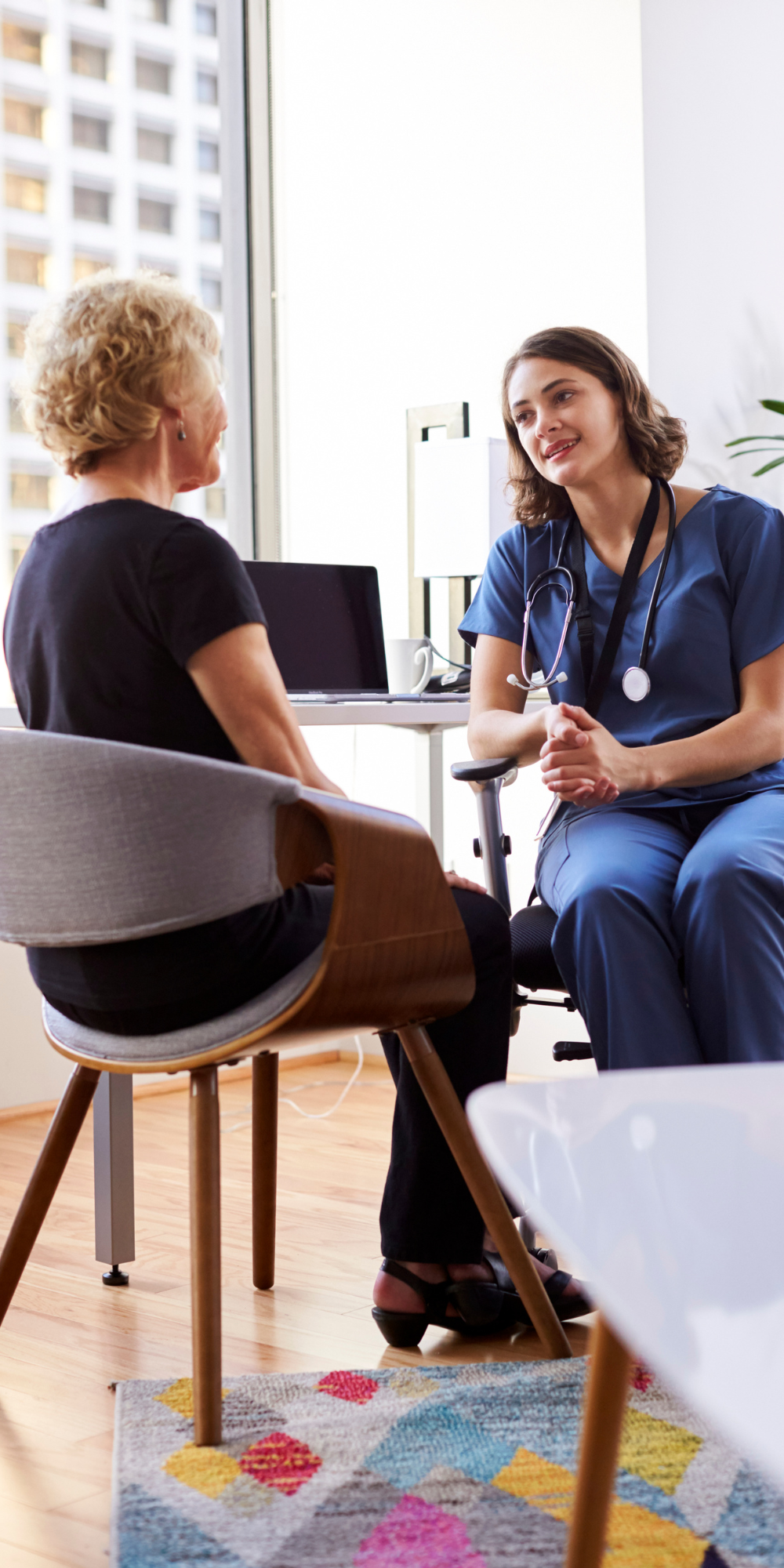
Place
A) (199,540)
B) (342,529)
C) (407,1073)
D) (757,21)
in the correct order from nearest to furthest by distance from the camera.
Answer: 1. (199,540)
2. (407,1073)
3. (757,21)
4. (342,529)

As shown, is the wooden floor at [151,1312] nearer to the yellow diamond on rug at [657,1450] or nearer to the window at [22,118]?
the yellow diamond on rug at [657,1450]

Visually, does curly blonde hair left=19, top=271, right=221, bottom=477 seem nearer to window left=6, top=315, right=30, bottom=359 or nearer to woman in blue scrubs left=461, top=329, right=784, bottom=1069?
woman in blue scrubs left=461, top=329, right=784, bottom=1069

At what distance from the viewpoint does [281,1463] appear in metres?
1.37

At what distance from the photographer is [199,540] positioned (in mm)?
1418

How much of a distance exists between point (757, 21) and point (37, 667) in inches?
86.3

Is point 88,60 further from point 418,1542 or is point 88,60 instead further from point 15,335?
point 418,1542

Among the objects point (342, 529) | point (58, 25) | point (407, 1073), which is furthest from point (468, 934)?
point (58, 25)

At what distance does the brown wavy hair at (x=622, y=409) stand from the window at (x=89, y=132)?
1650mm

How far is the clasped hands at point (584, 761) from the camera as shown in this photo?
172 centimetres

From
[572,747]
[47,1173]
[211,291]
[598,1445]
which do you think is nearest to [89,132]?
[211,291]

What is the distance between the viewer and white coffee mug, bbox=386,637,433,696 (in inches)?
114

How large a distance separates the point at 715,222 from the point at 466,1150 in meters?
2.06

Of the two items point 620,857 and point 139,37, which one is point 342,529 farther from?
point 620,857

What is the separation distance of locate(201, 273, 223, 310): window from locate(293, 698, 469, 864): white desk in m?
1.35
